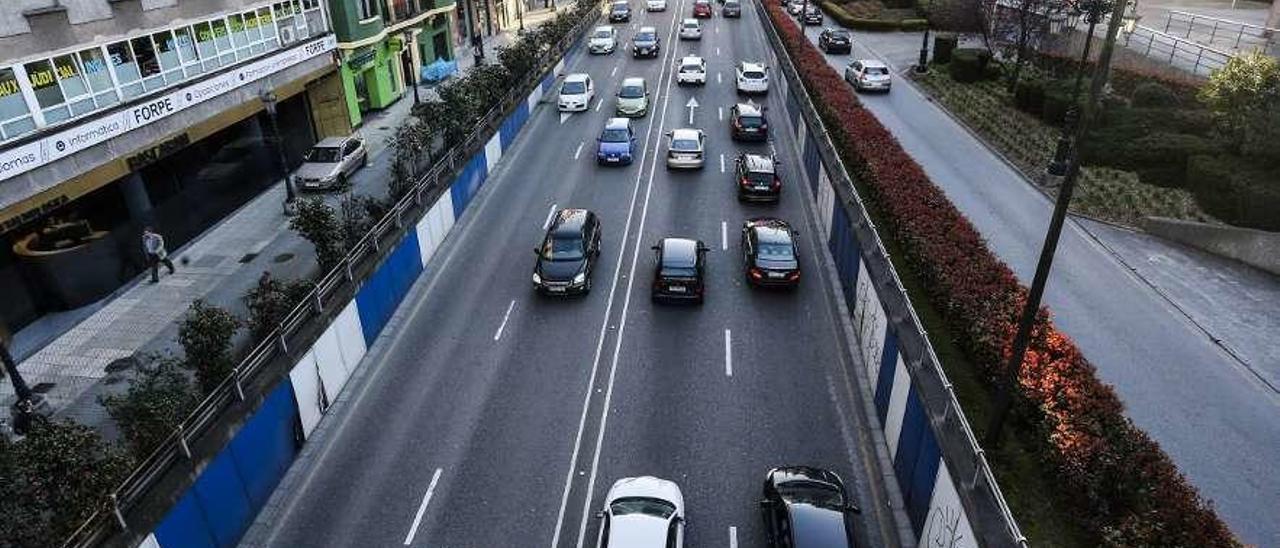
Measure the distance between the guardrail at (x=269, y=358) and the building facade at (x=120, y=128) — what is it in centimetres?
759

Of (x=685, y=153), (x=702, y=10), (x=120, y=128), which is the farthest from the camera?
(x=702, y=10)

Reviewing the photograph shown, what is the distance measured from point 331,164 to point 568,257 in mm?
14746

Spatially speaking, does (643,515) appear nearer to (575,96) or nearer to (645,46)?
(575,96)

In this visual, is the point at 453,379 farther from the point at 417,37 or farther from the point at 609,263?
the point at 417,37

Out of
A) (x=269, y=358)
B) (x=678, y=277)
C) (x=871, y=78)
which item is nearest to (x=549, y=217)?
(x=678, y=277)

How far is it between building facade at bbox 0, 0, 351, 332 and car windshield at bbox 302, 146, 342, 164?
2.40 m

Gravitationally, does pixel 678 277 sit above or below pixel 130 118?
below

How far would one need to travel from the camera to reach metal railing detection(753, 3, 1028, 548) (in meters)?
10.1

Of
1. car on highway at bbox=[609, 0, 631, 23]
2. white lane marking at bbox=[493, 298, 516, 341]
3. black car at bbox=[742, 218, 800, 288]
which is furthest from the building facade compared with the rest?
car on highway at bbox=[609, 0, 631, 23]

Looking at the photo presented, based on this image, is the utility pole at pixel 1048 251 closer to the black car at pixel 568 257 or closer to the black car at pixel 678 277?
the black car at pixel 678 277

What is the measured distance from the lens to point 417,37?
48.4 m

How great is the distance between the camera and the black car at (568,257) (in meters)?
21.2

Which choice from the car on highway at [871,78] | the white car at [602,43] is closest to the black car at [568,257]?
the car on highway at [871,78]

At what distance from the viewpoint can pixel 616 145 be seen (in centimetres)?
3219
